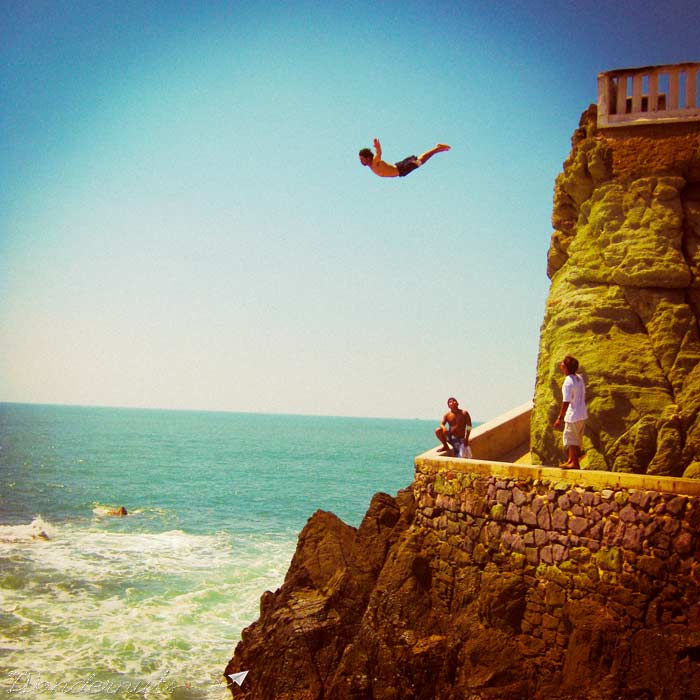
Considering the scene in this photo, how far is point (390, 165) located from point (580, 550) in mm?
5728

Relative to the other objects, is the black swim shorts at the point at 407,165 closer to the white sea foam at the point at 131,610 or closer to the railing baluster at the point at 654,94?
the railing baluster at the point at 654,94

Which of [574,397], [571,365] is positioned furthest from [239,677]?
[571,365]

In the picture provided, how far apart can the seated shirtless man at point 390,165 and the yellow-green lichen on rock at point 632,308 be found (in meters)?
2.89

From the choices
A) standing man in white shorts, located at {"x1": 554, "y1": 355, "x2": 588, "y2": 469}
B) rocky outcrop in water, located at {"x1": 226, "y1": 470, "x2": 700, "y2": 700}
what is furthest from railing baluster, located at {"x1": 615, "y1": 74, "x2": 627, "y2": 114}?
rocky outcrop in water, located at {"x1": 226, "y1": 470, "x2": 700, "y2": 700}

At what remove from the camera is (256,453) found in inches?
3312

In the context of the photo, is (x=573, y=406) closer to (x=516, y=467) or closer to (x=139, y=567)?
(x=516, y=467)

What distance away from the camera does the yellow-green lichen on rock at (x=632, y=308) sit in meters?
9.25

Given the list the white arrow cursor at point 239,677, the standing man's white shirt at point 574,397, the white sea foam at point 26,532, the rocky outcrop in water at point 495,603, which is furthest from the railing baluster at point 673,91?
the white sea foam at point 26,532

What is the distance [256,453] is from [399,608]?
75.8 m

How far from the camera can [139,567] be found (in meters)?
22.3

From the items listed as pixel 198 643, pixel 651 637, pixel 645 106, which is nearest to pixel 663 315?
→ pixel 645 106

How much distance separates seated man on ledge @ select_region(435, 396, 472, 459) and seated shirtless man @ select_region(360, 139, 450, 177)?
4.22 m

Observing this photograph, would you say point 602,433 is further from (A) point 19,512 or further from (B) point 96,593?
(A) point 19,512

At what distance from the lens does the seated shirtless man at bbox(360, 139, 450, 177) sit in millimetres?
9023
